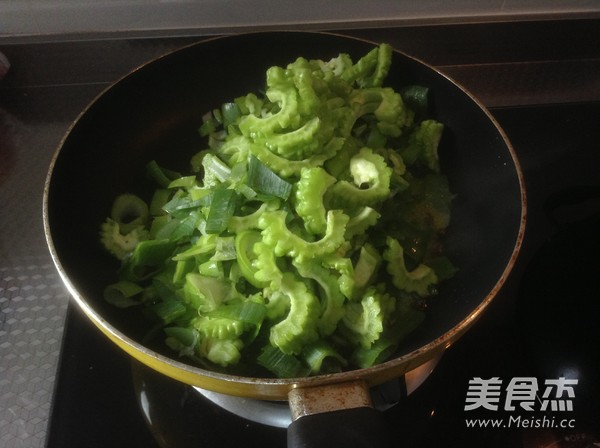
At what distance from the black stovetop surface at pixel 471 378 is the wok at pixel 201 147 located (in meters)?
0.13

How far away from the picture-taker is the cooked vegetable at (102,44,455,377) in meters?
0.87

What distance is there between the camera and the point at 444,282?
1.02m

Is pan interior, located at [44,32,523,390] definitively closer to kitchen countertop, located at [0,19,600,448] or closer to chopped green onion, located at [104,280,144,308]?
chopped green onion, located at [104,280,144,308]

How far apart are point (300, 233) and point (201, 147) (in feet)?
1.41

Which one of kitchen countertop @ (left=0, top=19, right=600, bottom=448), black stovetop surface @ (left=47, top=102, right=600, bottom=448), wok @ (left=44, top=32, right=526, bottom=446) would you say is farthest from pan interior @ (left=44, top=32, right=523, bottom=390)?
kitchen countertop @ (left=0, top=19, right=600, bottom=448)

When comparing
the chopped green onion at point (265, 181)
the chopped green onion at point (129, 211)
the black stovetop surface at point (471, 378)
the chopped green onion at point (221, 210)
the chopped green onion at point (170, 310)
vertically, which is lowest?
the black stovetop surface at point (471, 378)

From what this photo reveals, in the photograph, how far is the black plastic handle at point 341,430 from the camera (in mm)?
683

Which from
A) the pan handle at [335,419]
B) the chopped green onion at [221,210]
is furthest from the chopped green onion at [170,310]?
the pan handle at [335,419]

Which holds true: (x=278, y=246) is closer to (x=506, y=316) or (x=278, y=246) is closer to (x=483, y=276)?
(x=483, y=276)

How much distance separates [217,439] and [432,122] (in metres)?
0.69

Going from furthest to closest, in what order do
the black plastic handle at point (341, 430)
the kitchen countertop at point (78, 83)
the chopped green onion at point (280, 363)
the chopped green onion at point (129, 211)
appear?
the kitchen countertop at point (78, 83) < the chopped green onion at point (129, 211) < the chopped green onion at point (280, 363) < the black plastic handle at point (341, 430)

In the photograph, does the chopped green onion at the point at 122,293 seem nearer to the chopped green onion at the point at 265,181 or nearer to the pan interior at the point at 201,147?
the pan interior at the point at 201,147

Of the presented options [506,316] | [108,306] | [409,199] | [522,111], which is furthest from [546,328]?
[108,306]

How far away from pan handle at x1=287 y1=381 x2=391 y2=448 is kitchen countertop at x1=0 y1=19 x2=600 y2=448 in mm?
606
